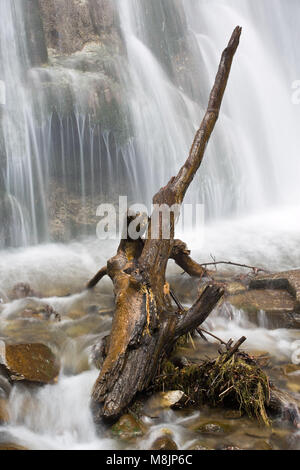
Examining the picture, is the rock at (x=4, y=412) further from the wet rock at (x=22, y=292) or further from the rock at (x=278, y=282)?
the rock at (x=278, y=282)

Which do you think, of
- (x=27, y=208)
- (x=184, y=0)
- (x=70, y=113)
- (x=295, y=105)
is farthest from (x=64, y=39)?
(x=295, y=105)

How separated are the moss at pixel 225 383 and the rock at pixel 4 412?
118 centimetres

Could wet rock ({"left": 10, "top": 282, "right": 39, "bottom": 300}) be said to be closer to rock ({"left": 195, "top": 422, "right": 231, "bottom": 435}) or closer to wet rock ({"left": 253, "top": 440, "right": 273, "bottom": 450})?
rock ({"left": 195, "top": 422, "right": 231, "bottom": 435})

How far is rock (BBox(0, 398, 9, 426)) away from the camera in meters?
2.95

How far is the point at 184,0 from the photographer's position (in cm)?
1891

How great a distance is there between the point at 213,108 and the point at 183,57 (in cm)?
1091

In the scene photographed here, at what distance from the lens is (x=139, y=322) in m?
3.20

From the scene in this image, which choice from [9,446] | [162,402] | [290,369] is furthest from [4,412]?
[290,369]

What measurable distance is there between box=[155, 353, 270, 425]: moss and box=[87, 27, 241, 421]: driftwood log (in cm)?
19

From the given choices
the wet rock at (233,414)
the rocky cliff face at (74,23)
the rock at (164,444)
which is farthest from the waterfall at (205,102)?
the rock at (164,444)

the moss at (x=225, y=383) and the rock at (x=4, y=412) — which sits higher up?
the moss at (x=225, y=383)

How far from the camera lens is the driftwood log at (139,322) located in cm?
282

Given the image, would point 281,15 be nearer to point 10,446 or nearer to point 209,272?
point 209,272

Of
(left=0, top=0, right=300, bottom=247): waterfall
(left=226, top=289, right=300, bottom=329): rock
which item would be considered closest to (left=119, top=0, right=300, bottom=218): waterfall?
(left=0, top=0, right=300, bottom=247): waterfall
